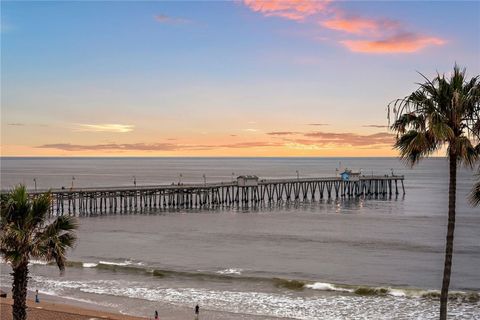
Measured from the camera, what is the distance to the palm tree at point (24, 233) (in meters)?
13.6

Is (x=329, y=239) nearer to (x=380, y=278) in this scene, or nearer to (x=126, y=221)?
(x=380, y=278)

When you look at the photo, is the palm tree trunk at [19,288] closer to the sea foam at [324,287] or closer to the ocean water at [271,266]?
the ocean water at [271,266]

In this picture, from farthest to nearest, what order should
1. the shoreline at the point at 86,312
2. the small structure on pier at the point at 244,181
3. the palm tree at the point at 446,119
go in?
the small structure on pier at the point at 244,181 < the shoreline at the point at 86,312 < the palm tree at the point at 446,119

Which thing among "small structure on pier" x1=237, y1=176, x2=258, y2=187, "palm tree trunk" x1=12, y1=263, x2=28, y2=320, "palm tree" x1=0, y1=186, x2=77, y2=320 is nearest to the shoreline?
"palm tree trunk" x1=12, y1=263, x2=28, y2=320

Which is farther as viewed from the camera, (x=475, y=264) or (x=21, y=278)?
(x=475, y=264)

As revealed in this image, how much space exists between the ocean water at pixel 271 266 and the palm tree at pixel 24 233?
46.9 ft

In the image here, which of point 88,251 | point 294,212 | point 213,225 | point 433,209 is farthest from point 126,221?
→ point 433,209

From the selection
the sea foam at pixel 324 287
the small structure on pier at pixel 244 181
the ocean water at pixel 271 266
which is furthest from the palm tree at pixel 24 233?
the small structure on pier at pixel 244 181

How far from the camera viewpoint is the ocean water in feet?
96.8

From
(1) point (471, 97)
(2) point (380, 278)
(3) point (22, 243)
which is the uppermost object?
(1) point (471, 97)

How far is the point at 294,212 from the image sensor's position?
74.7m

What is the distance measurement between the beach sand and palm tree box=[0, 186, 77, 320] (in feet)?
36.9

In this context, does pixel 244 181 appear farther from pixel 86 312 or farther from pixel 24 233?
pixel 24 233

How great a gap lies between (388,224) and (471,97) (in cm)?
5458
